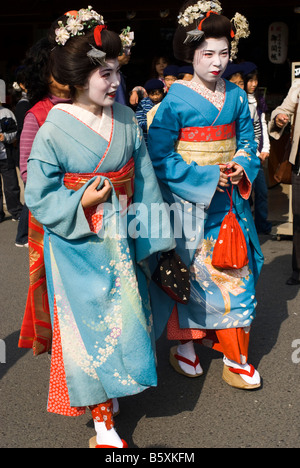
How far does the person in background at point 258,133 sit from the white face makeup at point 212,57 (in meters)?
2.53

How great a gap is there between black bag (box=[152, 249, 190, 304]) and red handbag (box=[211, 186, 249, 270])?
32 cm

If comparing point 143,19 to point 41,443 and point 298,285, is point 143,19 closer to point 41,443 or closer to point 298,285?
point 298,285

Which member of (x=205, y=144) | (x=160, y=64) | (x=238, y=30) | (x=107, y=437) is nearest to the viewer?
(x=107, y=437)

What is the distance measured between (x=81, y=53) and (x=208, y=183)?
3.21ft

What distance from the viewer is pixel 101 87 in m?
2.70

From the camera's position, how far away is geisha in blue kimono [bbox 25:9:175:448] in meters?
2.65

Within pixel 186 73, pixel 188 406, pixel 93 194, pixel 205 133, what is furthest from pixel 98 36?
pixel 186 73

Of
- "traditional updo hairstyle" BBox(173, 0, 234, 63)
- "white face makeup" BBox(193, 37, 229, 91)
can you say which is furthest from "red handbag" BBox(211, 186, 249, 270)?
"traditional updo hairstyle" BBox(173, 0, 234, 63)

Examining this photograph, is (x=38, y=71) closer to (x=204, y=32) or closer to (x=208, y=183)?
(x=204, y=32)

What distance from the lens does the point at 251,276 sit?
11.3ft

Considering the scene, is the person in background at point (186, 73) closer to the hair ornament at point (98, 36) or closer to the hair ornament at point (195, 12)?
the hair ornament at point (195, 12)

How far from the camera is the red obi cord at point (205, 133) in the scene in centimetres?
330

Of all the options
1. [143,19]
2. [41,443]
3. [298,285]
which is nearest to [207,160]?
[41,443]

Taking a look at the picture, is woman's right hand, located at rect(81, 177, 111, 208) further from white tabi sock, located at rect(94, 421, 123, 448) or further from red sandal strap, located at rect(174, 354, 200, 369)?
red sandal strap, located at rect(174, 354, 200, 369)
